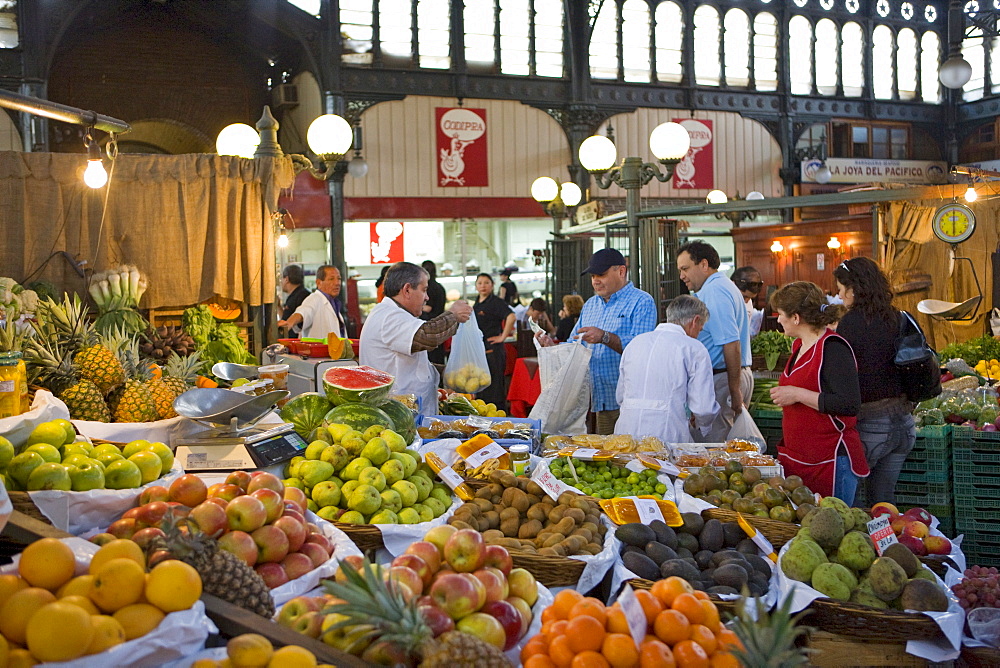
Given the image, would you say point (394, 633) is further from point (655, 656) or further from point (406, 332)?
point (406, 332)

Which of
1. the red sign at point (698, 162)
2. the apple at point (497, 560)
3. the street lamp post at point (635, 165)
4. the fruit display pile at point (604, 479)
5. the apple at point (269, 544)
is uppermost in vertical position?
the red sign at point (698, 162)

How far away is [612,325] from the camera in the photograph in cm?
540

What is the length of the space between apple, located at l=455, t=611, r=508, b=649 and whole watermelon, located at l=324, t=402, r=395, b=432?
1726 millimetres

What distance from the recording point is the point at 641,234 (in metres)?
7.47

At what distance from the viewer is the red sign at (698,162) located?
16.5m

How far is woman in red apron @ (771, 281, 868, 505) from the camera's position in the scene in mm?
3934

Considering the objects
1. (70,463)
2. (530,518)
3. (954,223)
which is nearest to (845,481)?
(530,518)

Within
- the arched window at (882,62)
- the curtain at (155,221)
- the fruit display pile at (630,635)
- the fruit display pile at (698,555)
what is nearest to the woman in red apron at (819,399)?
the fruit display pile at (698,555)

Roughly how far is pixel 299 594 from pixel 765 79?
55.8 ft

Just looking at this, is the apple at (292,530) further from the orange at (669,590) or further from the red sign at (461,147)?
the red sign at (461,147)

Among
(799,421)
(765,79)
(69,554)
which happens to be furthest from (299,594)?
(765,79)

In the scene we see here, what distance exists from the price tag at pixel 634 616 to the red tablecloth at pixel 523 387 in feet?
21.0

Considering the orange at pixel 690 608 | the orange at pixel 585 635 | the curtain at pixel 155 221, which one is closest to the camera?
the orange at pixel 585 635

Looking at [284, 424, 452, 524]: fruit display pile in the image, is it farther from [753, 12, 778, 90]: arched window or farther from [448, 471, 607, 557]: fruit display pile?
[753, 12, 778, 90]: arched window
